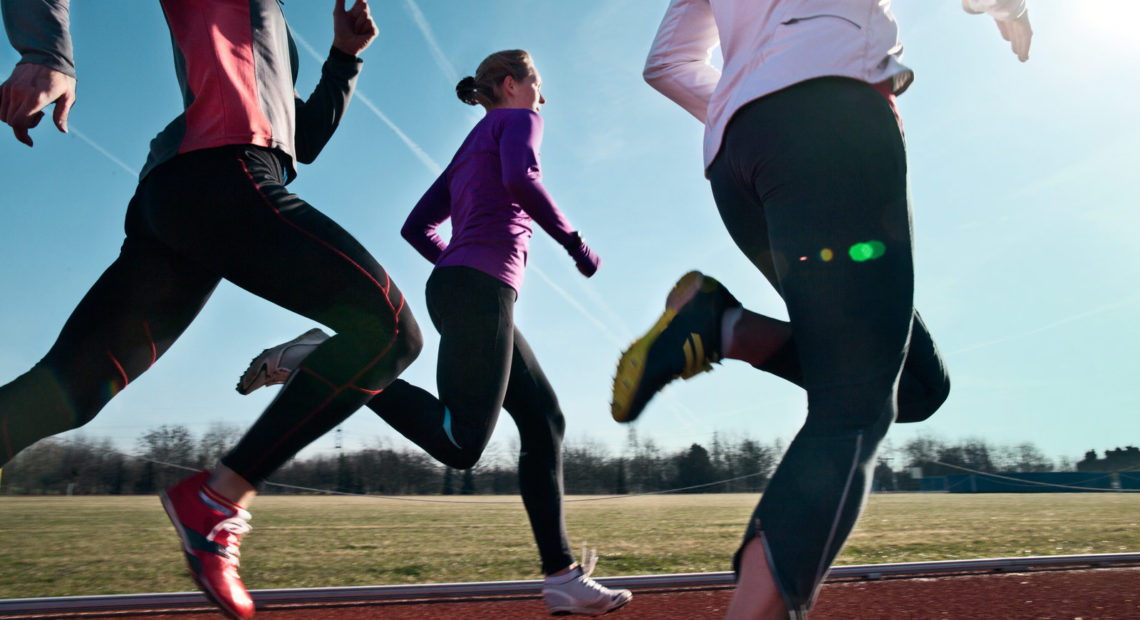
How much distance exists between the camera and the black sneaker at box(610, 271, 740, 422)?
3.64 ft

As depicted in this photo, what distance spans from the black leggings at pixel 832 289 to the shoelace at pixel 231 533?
1.02m

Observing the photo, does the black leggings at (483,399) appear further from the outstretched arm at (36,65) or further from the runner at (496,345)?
the outstretched arm at (36,65)

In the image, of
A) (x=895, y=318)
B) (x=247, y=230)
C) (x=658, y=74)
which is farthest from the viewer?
(x=658, y=74)

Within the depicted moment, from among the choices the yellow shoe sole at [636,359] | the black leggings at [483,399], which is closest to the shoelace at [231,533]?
the black leggings at [483,399]

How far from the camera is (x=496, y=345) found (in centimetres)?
198

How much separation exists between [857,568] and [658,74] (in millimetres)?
2055

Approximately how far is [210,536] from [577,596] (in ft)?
3.49

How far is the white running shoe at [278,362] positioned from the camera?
5.64 ft

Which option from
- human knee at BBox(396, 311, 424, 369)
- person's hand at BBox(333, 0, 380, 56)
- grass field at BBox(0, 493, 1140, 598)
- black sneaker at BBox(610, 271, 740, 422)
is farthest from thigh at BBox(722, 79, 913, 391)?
grass field at BBox(0, 493, 1140, 598)

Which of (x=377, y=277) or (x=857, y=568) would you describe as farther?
(x=857, y=568)

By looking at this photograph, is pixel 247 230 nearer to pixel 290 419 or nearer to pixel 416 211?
pixel 290 419

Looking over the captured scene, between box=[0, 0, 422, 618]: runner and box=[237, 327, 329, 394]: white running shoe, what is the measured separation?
0.24m

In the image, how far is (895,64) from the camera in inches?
40.8

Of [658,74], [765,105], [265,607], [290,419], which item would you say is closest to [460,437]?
[290,419]
